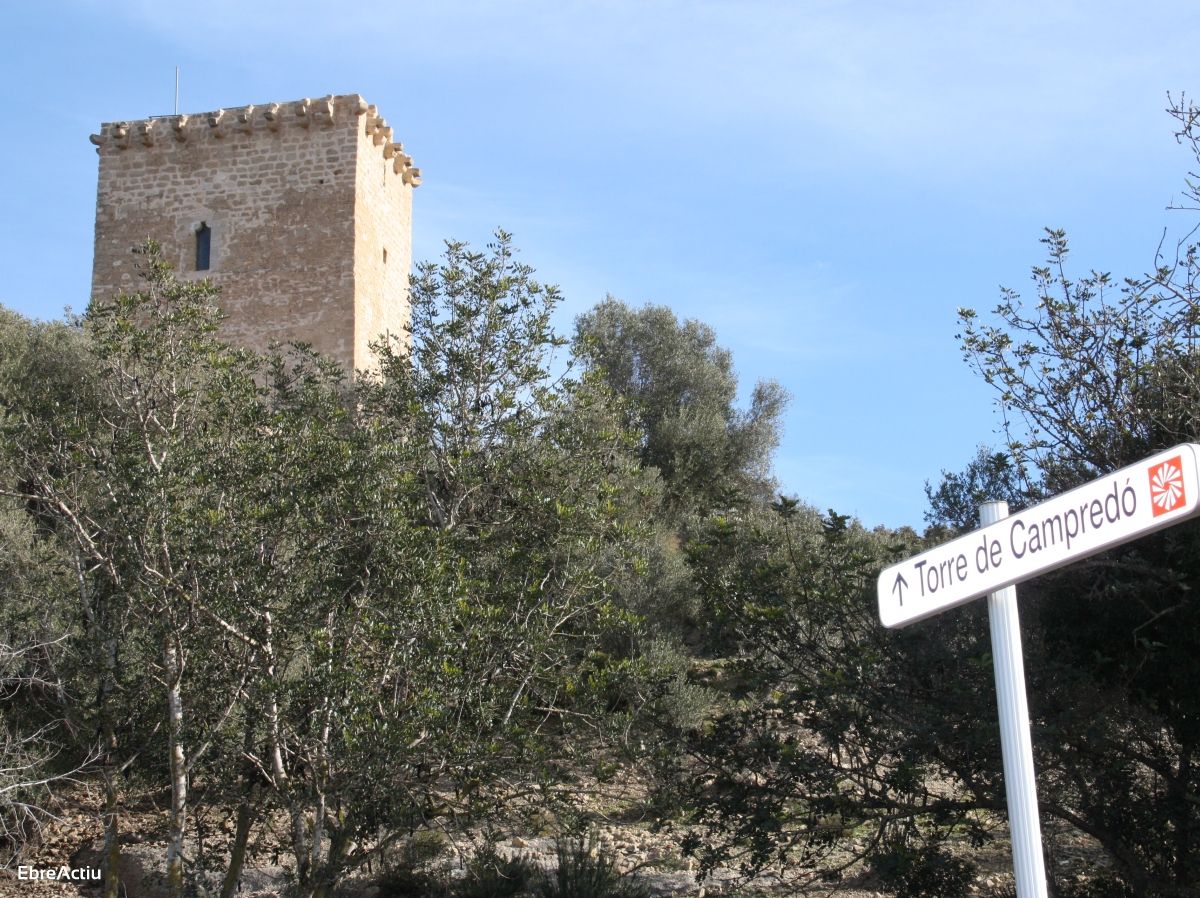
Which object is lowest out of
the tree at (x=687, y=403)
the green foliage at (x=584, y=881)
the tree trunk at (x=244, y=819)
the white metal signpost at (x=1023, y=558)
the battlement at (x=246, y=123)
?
the green foliage at (x=584, y=881)

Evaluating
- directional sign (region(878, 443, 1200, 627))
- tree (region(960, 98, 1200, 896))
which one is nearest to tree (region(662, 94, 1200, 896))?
tree (region(960, 98, 1200, 896))

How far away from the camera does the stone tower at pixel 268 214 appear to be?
22922mm

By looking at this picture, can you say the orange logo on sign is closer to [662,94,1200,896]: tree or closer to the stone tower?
[662,94,1200,896]: tree

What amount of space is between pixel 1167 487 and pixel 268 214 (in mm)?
23046

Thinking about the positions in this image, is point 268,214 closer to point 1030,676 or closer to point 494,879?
point 494,879

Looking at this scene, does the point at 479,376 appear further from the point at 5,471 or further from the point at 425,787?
the point at 5,471

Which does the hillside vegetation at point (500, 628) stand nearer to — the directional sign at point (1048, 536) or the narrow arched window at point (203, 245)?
the directional sign at point (1048, 536)

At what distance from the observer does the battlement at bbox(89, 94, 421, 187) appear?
23766 millimetres

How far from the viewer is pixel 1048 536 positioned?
246 centimetres

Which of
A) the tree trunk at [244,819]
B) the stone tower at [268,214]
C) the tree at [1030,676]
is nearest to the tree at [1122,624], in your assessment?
the tree at [1030,676]

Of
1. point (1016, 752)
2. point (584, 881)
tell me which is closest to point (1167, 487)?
point (1016, 752)

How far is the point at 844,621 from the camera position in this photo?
9562 mm

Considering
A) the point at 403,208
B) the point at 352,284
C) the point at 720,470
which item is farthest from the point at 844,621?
the point at 403,208

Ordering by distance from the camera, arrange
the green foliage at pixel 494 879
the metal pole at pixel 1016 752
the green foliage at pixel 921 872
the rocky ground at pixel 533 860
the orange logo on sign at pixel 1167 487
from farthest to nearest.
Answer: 1. the rocky ground at pixel 533 860
2. the green foliage at pixel 494 879
3. the green foliage at pixel 921 872
4. the metal pole at pixel 1016 752
5. the orange logo on sign at pixel 1167 487
